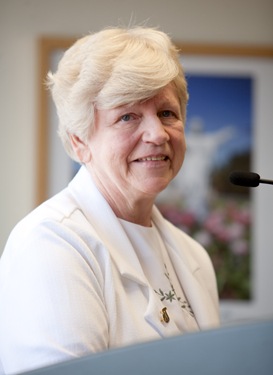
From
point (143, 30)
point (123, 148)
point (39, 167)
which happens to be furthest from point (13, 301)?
point (39, 167)

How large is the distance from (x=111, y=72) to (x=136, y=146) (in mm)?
171

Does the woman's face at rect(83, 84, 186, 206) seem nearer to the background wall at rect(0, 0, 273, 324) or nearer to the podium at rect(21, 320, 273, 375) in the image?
the podium at rect(21, 320, 273, 375)

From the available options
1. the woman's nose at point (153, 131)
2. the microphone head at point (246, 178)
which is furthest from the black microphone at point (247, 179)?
the woman's nose at point (153, 131)

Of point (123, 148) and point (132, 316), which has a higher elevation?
point (123, 148)

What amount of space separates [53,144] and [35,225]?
1.47 m

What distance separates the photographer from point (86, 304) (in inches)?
38.8

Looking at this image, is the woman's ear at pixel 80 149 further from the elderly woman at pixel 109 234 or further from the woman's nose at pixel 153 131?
the woman's nose at pixel 153 131

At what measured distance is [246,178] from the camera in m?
1.01

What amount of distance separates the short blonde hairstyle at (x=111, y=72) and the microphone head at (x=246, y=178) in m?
0.31

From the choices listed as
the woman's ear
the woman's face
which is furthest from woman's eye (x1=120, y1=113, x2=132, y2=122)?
the woman's ear

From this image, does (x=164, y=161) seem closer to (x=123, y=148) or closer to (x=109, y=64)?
(x=123, y=148)

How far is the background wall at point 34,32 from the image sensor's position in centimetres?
245

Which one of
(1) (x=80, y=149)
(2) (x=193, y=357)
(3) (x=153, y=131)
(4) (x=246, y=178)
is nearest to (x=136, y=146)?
(3) (x=153, y=131)

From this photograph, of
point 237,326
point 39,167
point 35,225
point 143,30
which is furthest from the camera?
point 39,167
